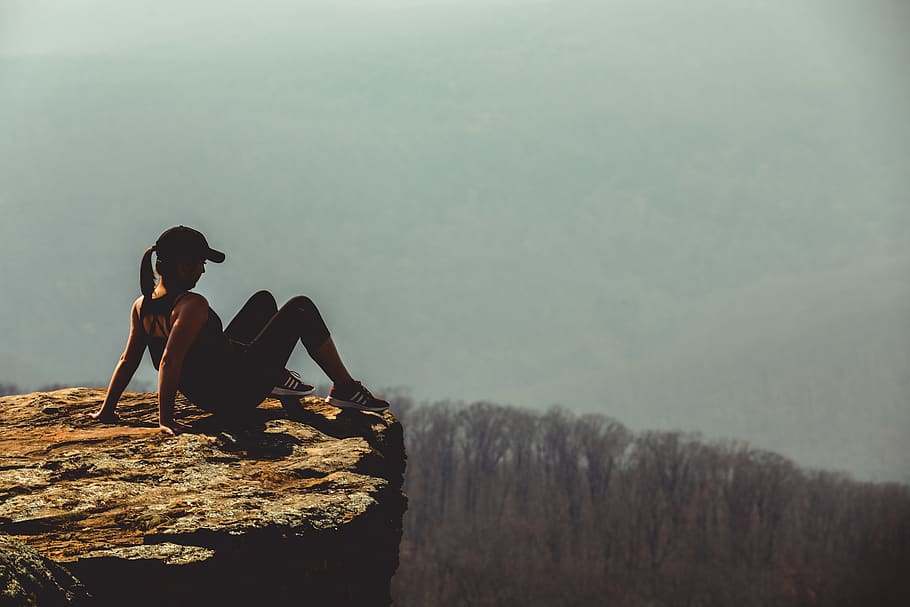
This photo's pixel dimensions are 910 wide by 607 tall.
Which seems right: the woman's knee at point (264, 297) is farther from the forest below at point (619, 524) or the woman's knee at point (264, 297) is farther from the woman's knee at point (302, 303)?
the forest below at point (619, 524)

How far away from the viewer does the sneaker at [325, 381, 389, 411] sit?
1015cm

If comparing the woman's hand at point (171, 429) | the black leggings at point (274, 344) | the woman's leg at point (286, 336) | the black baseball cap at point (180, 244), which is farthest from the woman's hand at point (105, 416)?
the black baseball cap at point (180, 244)

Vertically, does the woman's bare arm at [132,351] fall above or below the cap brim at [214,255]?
below

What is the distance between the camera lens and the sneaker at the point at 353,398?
10.1 metres

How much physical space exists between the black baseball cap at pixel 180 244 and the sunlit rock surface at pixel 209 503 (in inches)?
65.3

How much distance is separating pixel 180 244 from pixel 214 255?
350mm

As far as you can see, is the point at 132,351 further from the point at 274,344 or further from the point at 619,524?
the point at 619,524

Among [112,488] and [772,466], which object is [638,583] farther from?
[112,488]

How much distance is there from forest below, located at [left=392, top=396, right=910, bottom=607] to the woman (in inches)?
2368

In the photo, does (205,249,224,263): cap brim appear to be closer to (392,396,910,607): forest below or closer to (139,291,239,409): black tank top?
(139,291,239,409): black tank top

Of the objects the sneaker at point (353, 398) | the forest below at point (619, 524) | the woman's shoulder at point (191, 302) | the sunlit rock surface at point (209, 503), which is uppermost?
the woman's shoulder at point (191, 302)

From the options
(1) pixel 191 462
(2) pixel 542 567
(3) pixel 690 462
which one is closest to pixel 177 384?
(1) pixel 191 462

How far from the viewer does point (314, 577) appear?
7.66 meters

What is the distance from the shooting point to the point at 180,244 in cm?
876
